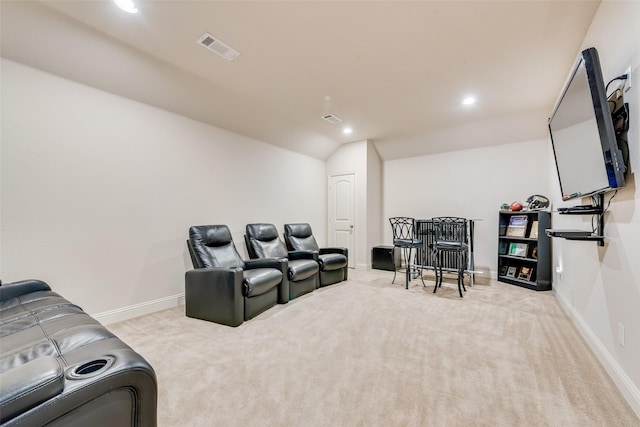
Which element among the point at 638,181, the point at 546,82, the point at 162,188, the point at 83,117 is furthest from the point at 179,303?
the point at 546,82

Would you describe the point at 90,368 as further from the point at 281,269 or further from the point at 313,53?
the point at 313,53

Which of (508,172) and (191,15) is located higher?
(191,15)

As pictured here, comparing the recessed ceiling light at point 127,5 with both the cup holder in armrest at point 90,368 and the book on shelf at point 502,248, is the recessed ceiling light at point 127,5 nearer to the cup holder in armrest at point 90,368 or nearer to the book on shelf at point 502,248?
the cup holder in armrest at point 90,368

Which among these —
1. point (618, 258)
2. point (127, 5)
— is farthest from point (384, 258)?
point (127, 5)

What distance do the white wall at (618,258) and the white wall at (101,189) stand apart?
13.3 ft

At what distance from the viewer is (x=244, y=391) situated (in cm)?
167

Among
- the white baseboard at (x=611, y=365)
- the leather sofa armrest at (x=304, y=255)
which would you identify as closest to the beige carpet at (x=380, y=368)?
the white baseboard at (x=611, y=365)

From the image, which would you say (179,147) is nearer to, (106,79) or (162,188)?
(162,188)

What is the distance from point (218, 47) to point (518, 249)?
503 centimetres

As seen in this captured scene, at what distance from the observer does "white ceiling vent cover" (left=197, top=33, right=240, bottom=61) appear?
238cm

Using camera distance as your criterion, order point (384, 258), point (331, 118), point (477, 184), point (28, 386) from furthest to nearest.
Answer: point (384, 258) < point (477, 184) < point (331, 118) < point (28, 386)

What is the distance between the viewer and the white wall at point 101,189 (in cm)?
231

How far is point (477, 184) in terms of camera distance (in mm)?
4910

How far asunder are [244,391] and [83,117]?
9.84 feet
